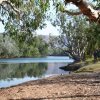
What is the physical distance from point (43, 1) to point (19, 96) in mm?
4861

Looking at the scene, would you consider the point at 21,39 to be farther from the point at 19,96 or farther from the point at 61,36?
the point at 61,36

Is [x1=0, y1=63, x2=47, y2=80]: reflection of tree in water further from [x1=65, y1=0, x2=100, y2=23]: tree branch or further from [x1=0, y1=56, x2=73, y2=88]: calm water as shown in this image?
[x1=65, y1=0, x2=100, y2=23]: tree branch

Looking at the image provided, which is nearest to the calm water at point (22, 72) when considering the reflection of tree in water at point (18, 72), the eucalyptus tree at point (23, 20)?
the reflection of tree in water at point (18, 72)

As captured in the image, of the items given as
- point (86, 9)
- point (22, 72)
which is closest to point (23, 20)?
point (86, 9)

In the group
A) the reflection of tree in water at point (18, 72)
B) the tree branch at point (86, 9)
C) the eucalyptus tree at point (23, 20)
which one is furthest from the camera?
the reflection of tree in water at point (18, 72)

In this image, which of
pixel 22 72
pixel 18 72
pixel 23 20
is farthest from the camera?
pixel 18 72

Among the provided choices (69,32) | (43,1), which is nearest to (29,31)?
(43,1)

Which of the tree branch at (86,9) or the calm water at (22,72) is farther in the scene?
the calm water at (22,72)

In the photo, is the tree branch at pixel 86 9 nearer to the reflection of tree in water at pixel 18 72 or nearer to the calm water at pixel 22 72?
the calm water at pixel 22 72

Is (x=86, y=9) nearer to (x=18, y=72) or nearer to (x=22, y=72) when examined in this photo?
(x=22, y=72)

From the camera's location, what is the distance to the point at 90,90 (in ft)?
51.1

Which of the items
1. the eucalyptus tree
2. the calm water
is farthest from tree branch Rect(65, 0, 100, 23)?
the calm water

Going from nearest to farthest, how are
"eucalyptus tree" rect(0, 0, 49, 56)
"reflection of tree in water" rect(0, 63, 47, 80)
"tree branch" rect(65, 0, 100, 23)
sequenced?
"tree branch" rect(65, 0, 100, 23) → "eucalyptus tree" rect(0, 0, 49, 56) → "reflection of tree in water" rect(0, 63, 47, 80)

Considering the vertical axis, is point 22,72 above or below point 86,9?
below
